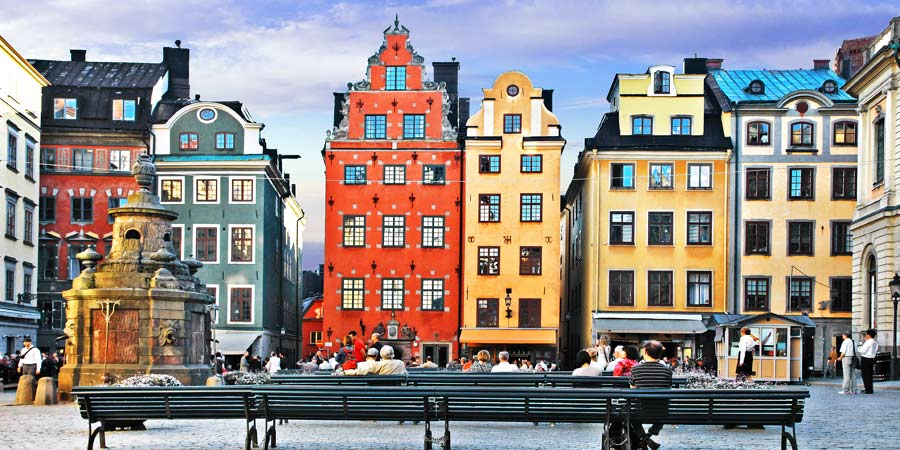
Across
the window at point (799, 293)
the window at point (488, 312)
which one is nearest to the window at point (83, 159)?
the window at point (488, 312)

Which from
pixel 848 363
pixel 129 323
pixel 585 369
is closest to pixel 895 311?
pixel 848 363

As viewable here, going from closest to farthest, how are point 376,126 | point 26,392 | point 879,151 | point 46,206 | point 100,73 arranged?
1. point 26,392
2. point 879,151
3. point 376,126
4. point 46,206
5. point 100,73

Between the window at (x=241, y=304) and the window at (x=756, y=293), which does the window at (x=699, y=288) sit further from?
the window at (x=241, y=304)

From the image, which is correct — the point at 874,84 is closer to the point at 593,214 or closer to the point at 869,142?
the point at 869,142

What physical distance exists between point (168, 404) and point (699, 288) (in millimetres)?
45710

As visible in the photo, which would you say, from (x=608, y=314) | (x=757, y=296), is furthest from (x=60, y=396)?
(x=757, y=296)

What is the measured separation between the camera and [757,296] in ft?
197

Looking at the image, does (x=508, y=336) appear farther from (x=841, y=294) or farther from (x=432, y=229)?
(x=841, y=294)

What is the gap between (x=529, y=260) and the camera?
60.6 m

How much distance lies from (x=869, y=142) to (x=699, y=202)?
1325 centimetres

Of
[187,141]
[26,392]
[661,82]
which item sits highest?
[661,82]

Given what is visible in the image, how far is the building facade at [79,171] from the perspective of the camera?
6272 cm

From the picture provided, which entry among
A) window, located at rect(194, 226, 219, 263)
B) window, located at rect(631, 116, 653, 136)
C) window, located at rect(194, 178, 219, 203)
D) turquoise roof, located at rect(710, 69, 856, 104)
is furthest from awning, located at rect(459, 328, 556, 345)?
turquoise roof, located at rect(710, 69, 856, 104)

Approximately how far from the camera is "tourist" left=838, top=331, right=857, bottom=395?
3344 centimetres
